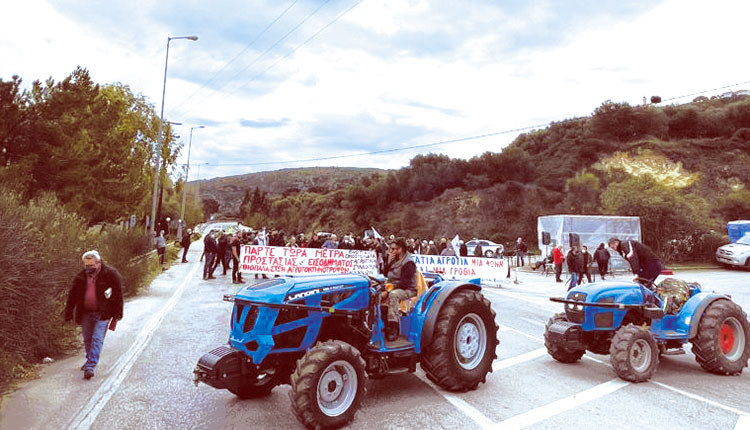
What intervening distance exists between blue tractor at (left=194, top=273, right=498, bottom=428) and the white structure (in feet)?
75.4

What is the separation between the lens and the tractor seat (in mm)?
6629

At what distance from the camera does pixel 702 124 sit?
6150 cm

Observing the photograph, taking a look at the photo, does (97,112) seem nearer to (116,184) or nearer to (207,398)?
(116,184)

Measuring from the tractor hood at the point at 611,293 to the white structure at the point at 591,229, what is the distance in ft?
68.7

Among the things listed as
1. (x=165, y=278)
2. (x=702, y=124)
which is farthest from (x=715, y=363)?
(x=702, y=124)

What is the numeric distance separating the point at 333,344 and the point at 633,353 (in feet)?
14.7

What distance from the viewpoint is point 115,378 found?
7031 millimetres

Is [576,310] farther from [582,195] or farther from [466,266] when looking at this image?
[582,195]

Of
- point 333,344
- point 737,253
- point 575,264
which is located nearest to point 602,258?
point 575,264

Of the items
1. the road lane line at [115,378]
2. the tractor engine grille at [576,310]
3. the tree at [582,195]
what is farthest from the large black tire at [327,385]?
the tree at [582,195]

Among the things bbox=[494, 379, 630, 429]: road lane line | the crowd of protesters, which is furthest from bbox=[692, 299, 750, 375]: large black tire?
the crowd of protesters

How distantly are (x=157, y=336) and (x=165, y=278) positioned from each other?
11168 millimetres

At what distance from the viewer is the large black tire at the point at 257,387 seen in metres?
5.59

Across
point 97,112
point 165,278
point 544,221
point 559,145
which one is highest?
point 559,145
